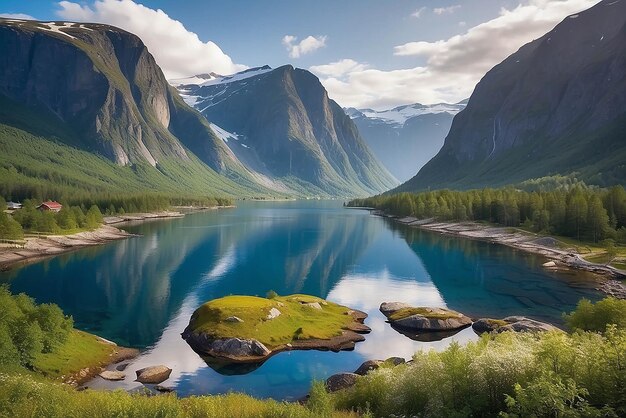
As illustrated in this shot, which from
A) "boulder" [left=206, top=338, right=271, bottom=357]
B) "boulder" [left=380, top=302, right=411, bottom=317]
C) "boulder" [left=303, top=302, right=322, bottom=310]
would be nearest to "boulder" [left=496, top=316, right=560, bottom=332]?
"boulder" [left=380, top=302, right=411, bottom=317]

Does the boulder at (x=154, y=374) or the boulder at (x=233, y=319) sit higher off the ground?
the boulder at (x=233, y=319)

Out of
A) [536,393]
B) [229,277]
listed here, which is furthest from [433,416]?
[229,277]

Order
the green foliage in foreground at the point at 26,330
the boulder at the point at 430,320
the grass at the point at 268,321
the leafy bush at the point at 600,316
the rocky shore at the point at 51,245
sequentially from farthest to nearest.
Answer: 1. the rocky shore at the point at 51,245
2. the boulder at the point at 430,320
3. the grass at the point at 268,321
4. the leafy bush at the point at 600,316
5. the green foliage in foreground at the point at 26,330

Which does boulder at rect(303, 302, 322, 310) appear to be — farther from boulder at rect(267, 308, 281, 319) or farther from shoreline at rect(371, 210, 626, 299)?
shoreline at rect(371, 210, 626, 299)

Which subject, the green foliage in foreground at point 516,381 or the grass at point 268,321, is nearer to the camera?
the green foliage in foreground at point 516,381

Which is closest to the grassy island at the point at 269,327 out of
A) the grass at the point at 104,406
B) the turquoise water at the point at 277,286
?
the turquoise water at the point at 277,286

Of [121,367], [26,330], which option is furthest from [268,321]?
[26,330]

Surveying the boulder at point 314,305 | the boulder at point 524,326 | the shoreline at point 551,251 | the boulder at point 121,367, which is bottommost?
the boulder at point 121,367

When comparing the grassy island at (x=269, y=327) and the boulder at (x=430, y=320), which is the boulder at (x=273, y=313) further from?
the boulder at (x=430, y=320)
